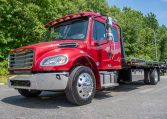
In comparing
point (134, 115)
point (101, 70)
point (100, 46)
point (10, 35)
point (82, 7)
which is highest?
point (82, 7)

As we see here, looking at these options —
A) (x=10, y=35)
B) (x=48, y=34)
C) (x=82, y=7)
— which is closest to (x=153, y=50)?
(x=82, y=7)

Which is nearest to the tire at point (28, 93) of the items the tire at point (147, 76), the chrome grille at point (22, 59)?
the chrome grille at point (22, 59)

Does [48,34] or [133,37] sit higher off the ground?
[133,37]

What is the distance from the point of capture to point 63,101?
27.2ft

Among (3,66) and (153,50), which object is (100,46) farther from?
(153,50)

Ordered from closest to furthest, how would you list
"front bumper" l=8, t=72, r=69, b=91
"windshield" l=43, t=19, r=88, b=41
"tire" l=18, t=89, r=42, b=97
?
1. "front bumper" l=8, t=72, r=69, b=91
2. "windshield" l=43, t=19, r=88, b=41
3. "tire" l=18, t=89, r=42, b=97

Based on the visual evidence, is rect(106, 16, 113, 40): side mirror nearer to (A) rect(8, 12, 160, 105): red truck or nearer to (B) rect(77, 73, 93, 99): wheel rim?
(A) rect(8, 12, 160, 105): red truck

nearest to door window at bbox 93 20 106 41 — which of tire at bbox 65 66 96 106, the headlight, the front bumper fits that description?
tire at bbox 65 66 96 106

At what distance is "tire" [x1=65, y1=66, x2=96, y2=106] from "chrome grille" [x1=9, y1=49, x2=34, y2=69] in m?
1.01

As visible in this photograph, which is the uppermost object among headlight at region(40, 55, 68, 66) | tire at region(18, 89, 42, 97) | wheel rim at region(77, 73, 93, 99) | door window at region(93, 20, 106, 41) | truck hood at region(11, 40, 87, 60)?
door window at region(93, 20, 106, 41)

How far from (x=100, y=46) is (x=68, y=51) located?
1572 mm

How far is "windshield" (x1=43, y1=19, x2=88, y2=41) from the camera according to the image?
8305 millimetres

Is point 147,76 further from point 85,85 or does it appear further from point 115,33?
point 85,85

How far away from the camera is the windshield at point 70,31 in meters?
8.30
